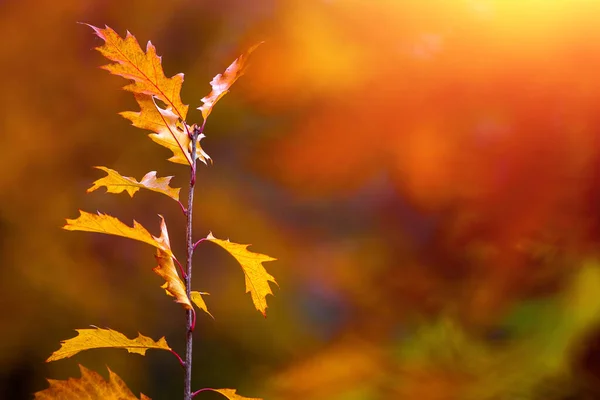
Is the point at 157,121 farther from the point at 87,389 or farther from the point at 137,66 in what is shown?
the point at 87,389

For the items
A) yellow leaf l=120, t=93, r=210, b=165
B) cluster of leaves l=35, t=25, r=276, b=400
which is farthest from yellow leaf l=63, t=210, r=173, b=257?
yellow leaf l=120, t=93, r=210, b=165

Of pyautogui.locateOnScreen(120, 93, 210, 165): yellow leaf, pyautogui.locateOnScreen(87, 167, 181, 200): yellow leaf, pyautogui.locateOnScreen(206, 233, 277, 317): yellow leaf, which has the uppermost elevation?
pyautogui.locateOnScreen(120, 93, 210, 165): yellow leaf

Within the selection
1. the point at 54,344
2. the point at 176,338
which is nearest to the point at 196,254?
the point at 176,338

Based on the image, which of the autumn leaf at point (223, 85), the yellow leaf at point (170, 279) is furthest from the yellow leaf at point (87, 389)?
the autumn leaf at point (223, 85)

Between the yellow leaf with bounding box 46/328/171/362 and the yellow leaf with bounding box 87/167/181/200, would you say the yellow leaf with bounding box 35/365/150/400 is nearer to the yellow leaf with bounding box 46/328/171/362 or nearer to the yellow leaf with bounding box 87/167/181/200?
the yellow leaf with bounding box 46/328/171/362

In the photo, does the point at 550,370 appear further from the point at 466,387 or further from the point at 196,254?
the point at 196,254

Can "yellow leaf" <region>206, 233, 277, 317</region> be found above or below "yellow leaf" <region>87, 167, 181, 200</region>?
below

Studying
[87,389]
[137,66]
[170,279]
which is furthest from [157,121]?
[87,389]
